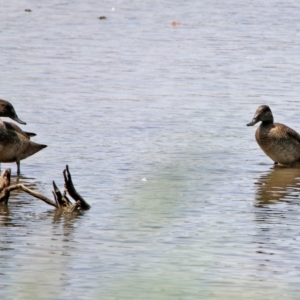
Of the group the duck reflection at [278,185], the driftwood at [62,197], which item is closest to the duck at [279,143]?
the duck reflection at [278,185]

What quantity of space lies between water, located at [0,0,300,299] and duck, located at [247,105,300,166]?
0.54ft

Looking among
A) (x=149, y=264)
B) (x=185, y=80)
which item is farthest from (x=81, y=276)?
(x=185, y=80)

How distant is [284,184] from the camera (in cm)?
1199

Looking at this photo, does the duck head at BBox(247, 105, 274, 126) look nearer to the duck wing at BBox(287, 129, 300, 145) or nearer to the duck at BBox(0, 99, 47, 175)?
the duck wing at BBox(287, 129, 300, 145)

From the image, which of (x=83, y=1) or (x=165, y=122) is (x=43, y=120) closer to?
(x=165, y=122)

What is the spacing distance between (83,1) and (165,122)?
15996mm

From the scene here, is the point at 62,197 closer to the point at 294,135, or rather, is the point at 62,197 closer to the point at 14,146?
the point at 14,146

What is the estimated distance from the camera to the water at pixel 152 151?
6.43 metres

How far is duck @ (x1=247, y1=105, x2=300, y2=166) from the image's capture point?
42.7 feet

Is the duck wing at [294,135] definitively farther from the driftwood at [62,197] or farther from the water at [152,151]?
the driftwood at [62,197]

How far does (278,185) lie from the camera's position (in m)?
12.0

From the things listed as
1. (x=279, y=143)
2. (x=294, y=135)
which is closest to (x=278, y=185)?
(x=279, y=143)

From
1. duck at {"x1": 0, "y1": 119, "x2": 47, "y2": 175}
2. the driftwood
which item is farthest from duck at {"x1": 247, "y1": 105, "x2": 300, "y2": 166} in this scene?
the driftwood

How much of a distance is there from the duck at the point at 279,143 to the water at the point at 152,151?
6.4 inches
